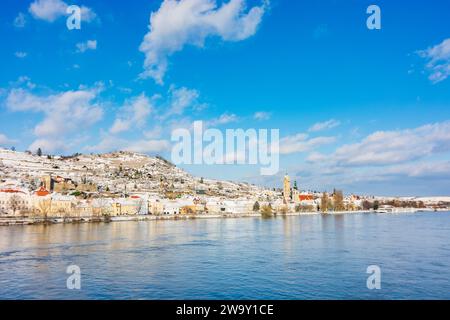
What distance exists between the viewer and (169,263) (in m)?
16.4

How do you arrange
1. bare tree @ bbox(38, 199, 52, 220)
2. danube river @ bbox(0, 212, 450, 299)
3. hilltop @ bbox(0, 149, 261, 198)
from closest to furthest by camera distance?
danube river @ bbox(0, 212, 450, 299) → bare tree @ bbox(38, 199, 52, 220) → hilltop @ bbox(0, 149, 261, 198)

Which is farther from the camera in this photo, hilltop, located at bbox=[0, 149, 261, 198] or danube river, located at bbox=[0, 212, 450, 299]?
hilltop, located at bbox=[0, 149, 261, 198]

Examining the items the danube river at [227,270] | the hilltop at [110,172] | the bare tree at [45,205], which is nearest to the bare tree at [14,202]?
the bare tree at [45,205]

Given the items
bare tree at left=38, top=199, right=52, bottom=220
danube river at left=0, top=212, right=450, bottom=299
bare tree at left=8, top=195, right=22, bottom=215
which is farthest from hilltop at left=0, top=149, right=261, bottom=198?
danube river at left=0, top=212, right=450, bottom=299

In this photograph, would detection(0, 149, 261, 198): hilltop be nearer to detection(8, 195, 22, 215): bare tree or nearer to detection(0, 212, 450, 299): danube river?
detection(8, 195, 22, 215): bare tree

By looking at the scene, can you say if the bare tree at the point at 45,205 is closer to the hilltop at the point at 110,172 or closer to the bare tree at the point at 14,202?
the bare tree at the point at 14,202

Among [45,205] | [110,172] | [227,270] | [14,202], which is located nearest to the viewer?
[227,270]

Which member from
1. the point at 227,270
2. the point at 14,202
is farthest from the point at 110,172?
the point at 227,270

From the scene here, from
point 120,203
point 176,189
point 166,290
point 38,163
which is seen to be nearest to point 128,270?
point 166,290

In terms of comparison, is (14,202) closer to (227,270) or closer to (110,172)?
(227,270)

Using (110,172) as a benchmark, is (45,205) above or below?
below

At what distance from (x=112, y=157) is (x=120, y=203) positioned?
98.5 meters

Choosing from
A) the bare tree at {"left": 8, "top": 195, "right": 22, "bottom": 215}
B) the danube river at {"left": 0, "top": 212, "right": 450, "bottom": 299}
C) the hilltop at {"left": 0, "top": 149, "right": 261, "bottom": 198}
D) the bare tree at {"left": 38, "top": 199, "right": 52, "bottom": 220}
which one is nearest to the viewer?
the danube river at {"left": 0, "top": 212, "right": 450, "bottom": 299}
